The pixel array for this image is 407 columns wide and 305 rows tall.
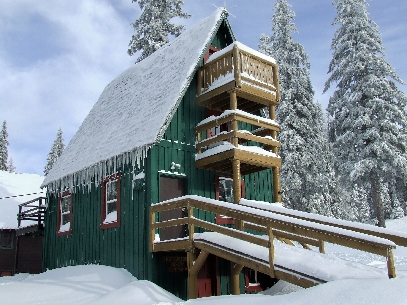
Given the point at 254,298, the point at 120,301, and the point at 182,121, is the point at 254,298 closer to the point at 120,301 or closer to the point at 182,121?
the point at 120,301

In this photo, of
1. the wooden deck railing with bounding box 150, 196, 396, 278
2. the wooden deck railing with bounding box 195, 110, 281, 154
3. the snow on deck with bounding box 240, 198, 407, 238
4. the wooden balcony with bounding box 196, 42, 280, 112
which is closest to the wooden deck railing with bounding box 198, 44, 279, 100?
the wooden balcony with bounding box 196, 42, 280, 112

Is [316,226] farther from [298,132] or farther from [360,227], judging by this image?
[298,132]

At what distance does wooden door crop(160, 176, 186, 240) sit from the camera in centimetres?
1316

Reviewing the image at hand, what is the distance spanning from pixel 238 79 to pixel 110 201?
6.07 metres

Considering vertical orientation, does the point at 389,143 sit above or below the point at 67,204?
A: above

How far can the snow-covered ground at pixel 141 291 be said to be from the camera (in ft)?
19.5

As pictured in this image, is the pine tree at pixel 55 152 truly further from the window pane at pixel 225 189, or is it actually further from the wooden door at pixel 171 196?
the wooden door at pixel 171 196

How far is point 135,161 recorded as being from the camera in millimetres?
13234

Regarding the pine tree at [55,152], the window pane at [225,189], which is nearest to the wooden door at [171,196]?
the window pane at [225,189]

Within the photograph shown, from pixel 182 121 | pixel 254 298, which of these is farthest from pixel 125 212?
pixel 254 298

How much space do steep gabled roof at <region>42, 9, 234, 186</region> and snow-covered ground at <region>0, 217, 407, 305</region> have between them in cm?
379

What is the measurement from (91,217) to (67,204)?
256cm

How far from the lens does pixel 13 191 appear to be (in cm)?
2805

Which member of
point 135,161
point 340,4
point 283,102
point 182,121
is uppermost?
point 340,4
